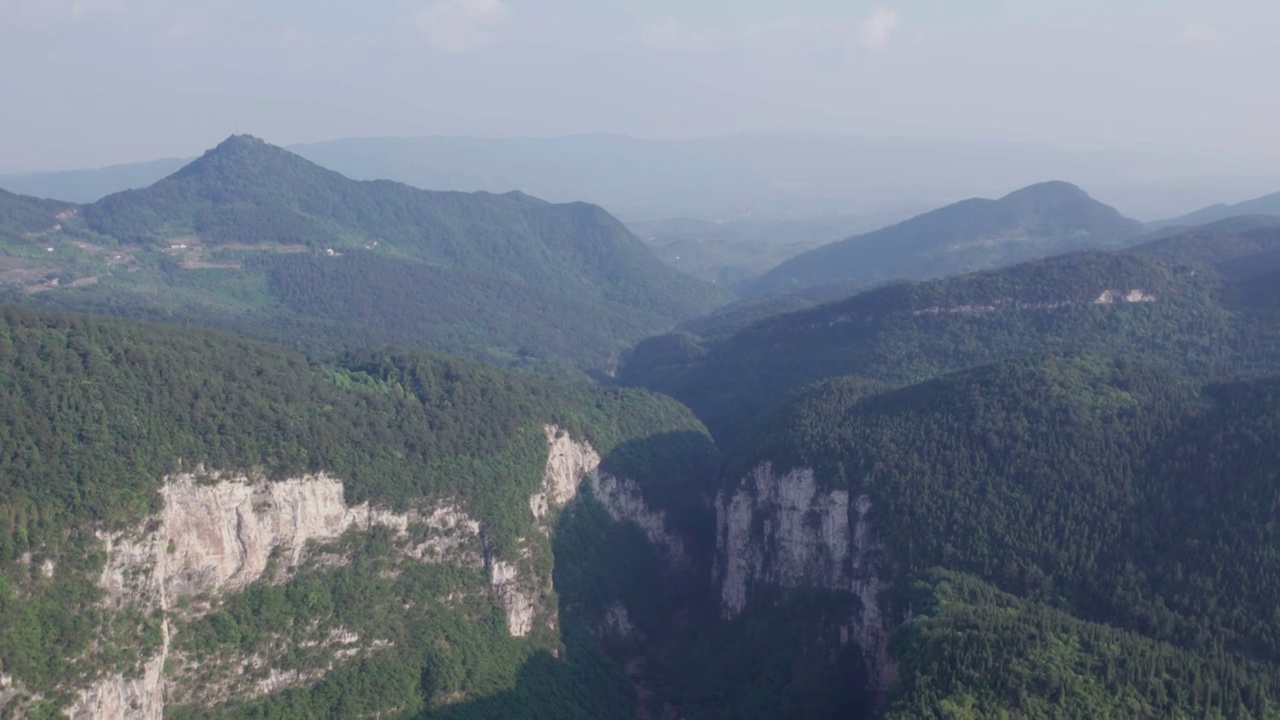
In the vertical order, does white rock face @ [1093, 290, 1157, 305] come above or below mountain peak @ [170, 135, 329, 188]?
below

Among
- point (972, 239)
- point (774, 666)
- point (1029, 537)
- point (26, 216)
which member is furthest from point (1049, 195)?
point (26, 216)

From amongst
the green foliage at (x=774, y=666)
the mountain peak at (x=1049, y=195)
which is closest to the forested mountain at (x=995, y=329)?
the green foliage at (x=774, y=666)

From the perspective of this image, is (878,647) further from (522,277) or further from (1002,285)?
(522,277)

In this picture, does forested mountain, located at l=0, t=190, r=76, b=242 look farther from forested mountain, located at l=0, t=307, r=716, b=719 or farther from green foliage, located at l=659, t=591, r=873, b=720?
green foliage, located at l=659, t=591, r=873, b=720

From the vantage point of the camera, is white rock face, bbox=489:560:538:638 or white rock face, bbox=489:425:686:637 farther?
white rock face, bbox=489:425:686:637

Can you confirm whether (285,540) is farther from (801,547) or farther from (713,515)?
(713,515)

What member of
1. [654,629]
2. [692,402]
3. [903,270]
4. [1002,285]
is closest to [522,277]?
[903,270]

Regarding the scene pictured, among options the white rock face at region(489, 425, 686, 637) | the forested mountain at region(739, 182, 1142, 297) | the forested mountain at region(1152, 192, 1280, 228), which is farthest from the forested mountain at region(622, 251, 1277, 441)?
the forested mountain at region(1152, 192, 1280, 228)
